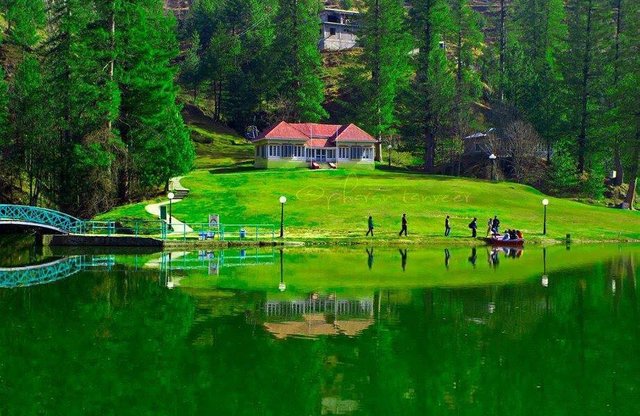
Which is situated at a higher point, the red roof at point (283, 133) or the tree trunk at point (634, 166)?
the red roof at point (283, 133)

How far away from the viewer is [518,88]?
9962 cm

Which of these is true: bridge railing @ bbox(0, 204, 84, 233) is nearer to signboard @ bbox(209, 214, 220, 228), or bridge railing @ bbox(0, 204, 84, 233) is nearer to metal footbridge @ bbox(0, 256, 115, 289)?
metal footbridge @ bbox(0, 256, 115, 289)

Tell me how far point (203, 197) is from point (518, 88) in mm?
51157

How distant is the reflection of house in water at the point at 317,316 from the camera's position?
75.0 feet

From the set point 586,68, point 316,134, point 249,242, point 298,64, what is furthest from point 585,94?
point 249,242

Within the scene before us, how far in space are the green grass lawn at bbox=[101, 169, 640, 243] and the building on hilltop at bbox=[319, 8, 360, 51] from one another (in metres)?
65.9

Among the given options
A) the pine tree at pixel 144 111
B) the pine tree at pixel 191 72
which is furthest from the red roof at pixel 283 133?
the pine tree at pixel 191 72

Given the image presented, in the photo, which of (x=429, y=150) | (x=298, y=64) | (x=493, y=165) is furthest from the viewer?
(x=298, y=64)

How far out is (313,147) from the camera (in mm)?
88438

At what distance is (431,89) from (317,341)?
7250 centimetres

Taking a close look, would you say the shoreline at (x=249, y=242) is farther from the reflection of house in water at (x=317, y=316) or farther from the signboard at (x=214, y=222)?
the reflection of house in water at (x=317, y=316)

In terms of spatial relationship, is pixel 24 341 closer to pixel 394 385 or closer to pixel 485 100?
pixel 394 385

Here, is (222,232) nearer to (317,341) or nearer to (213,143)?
(317,341)

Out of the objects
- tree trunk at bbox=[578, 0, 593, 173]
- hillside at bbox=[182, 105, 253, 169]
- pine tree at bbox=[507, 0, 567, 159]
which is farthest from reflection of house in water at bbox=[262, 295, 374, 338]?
pine tree at bbox=[507, 0, 567, 159]
